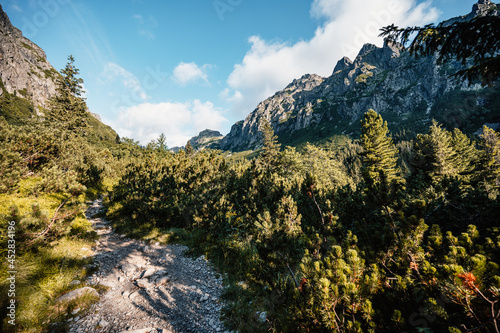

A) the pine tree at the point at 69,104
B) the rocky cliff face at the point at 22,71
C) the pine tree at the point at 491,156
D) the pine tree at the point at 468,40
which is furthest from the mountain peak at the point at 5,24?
the pine tree at the point at 491,156

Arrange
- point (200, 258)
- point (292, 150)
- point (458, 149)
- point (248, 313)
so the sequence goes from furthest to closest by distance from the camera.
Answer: point (458, 149) → point (292, 150) → point (200, 258) → point (248, 313)

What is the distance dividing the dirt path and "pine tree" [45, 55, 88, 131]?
29.0m

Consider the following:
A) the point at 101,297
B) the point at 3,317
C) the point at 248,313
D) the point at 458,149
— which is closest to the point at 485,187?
the point at 248,313

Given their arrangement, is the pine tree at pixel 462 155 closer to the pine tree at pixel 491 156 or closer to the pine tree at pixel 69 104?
the pine tree at pixel 491 156

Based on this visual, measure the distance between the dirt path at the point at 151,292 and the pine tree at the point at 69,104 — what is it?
29.0m

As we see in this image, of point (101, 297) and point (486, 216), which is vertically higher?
point (486, 216)

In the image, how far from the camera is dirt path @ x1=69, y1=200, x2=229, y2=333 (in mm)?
4934

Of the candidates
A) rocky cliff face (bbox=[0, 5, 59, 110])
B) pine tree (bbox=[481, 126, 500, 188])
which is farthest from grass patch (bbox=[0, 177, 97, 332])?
rocky cliff face (bbox=[0, 5, 59, 110])

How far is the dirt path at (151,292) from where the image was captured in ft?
16.2

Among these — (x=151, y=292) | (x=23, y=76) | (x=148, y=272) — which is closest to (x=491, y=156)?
(x=151, y=292)

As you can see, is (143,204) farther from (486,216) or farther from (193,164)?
(486,216)

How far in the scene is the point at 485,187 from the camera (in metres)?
5.27

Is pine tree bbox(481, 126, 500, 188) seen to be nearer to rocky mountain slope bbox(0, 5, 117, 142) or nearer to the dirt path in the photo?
the dirt path

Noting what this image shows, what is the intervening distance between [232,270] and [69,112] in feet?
120
